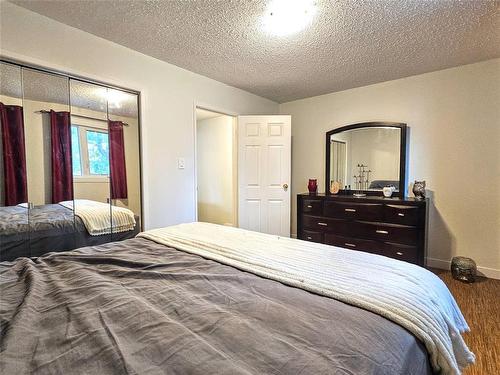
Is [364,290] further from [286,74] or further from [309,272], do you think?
[286,74]

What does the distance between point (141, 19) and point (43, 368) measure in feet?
7.32

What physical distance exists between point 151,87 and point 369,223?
278 cm

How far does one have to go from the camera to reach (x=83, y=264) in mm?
1273

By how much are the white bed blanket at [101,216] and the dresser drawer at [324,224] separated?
6.92 ft

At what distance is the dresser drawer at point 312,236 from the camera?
338 cm

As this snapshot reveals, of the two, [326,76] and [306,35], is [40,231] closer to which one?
[306,35]

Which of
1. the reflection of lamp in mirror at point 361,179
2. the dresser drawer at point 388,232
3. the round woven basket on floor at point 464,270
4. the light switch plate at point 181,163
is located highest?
the light switch plate at point 181,163

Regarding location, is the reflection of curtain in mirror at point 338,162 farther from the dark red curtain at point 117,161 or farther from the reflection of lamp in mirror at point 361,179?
the dark red curtain at point 117,161

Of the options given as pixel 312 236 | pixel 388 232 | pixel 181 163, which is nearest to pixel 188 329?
pixel 181 163

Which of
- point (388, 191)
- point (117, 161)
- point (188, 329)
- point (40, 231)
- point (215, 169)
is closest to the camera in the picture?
point (188, 329)

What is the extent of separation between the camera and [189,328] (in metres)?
0.75

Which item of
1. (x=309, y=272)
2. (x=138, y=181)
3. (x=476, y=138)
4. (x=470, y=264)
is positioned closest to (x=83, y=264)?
(x=309, y=272)

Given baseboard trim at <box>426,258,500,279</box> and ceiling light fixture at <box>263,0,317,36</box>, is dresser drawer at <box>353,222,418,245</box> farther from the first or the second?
ceiling light fixture at <box>263,0,317,36</box>

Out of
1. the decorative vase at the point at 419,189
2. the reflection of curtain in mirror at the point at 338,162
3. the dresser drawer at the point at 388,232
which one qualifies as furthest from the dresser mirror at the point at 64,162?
the decorative vase at the point at 419,189
